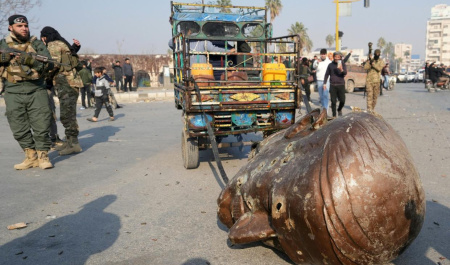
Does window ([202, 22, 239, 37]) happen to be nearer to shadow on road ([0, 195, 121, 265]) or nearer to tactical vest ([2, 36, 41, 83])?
tactical vest ([2, 36, 41, 83])

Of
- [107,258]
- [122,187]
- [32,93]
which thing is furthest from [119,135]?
[107,258]

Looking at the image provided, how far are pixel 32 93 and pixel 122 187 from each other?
2450 millimetres

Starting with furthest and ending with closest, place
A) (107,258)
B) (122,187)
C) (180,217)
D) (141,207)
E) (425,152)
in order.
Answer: (425,152)
(122,187)
(141,207)
(180,217)
(107,258)

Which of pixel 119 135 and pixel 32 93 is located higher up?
pixel 32 93

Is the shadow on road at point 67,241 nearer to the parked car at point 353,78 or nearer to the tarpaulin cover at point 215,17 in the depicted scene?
the tarpaulin cover at point 215,17

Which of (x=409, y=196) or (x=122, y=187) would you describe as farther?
(x=122, y=187)

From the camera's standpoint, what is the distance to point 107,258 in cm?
316

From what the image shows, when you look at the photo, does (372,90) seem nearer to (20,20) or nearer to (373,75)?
(373,75)

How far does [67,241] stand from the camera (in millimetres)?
3506

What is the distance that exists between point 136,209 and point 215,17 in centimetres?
513

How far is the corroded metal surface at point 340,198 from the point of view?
239cm

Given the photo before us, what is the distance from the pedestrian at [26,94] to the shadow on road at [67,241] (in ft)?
8.63

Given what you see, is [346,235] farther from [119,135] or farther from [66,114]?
[119,135]

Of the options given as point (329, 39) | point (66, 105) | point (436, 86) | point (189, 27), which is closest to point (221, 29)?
point (189, 27)
